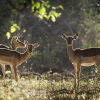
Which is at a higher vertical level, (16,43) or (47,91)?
(16,43)

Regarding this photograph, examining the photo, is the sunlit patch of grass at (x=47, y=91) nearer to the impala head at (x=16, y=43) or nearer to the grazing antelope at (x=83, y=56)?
the grazing antelope at (x=83, y=56)

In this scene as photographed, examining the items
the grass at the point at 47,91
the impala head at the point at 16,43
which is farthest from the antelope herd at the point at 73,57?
the impala head at the point at 16,43

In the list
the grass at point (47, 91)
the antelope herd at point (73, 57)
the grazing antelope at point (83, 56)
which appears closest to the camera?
the grass at point (47, 91)

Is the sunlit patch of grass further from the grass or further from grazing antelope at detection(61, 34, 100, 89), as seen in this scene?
grazing antelope at detection(61, 34, 100, 89)

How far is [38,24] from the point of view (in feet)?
87.5

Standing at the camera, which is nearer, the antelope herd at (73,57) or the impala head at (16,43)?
the antelope herd at (73,57)

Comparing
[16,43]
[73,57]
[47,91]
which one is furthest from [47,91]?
[16,43]

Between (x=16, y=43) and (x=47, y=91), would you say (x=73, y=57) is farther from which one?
(x=16, y=43)

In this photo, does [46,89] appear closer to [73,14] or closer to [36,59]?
[36,59]

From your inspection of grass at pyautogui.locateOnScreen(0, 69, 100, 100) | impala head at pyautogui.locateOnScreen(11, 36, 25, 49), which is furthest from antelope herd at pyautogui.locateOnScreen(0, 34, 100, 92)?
impala head at pyautogui.locateOnScreen(11, 36, 25, 49)

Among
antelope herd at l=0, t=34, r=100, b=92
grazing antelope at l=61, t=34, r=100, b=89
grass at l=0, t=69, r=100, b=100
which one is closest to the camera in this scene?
grass at l=0, t=69, r=100, b=100

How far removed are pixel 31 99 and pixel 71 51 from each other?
3.90 m

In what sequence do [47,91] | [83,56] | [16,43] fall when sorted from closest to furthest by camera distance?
1. [47,91]
2. [83,56]
3. [16,43]

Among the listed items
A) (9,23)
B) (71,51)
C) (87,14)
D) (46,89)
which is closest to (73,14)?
(87,14)
